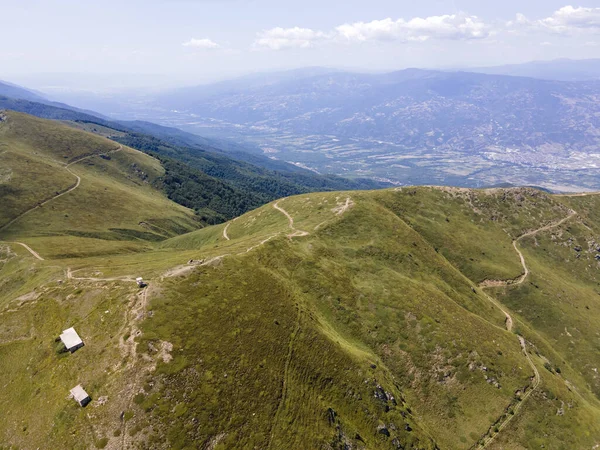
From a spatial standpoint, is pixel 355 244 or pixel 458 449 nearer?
pixel 458 449

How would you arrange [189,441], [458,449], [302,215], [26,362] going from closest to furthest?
[189,441], [26,362], [458,449], [302,215]

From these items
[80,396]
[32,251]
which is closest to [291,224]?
[80,396]

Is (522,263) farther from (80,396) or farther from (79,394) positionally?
(79,394)

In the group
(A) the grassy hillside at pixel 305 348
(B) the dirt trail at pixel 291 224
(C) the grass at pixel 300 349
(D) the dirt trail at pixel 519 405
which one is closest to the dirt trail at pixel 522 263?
(A) the grassy hillside at pixel 305 348

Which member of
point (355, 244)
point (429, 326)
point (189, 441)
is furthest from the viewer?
point (355, 244)

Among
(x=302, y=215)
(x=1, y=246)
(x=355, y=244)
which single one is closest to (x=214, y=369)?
(x=355, y=244)

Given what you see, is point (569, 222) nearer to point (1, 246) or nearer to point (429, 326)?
point (429, 326)

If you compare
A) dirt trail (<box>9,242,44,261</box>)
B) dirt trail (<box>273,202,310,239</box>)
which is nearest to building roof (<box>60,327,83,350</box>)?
dirt trail (<box>273,202,310,239</box>)

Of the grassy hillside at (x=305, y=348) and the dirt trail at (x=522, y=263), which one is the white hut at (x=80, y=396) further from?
the dirt trail at (x=522, y=263)
